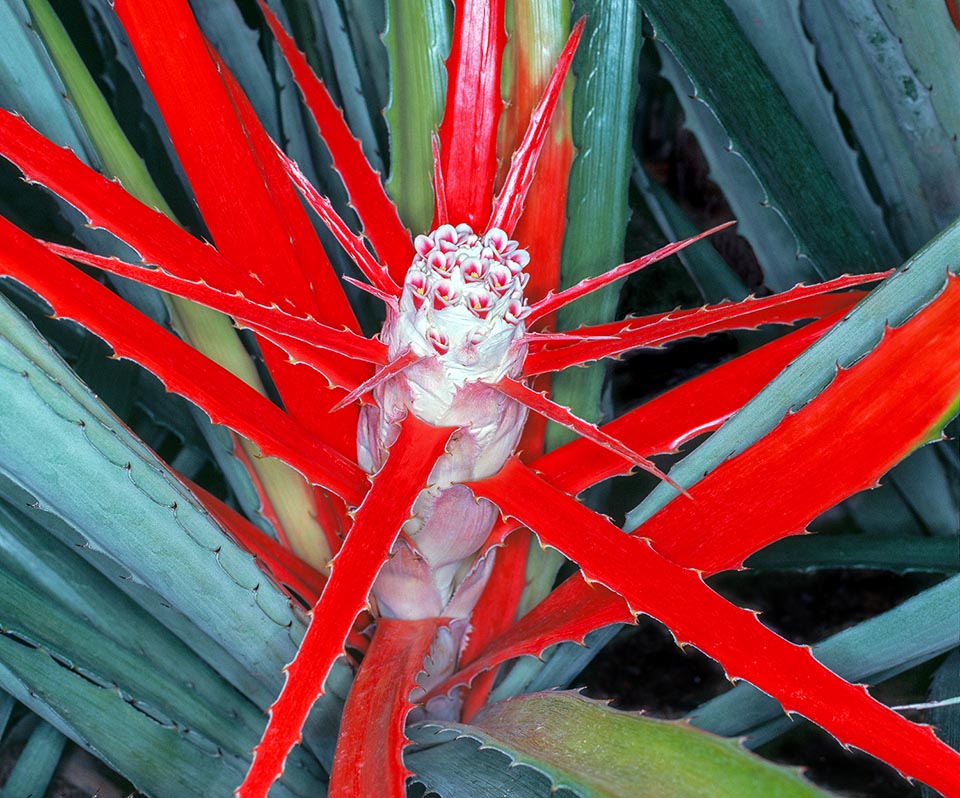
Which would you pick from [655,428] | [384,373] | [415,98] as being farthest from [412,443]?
[415,98]

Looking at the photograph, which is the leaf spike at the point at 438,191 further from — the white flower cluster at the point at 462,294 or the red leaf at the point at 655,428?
the red leaf at the point at 655,428

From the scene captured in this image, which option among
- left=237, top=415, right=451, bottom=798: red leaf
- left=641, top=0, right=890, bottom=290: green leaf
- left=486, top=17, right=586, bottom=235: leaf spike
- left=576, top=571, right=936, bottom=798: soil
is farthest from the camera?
left=576, top=571, right=936, bottom=798: soil

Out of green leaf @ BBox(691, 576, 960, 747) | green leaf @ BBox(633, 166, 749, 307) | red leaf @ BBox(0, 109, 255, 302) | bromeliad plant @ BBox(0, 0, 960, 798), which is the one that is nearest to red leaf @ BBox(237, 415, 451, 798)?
bromeliad plant @ BBox(0, 0, 960, 798)

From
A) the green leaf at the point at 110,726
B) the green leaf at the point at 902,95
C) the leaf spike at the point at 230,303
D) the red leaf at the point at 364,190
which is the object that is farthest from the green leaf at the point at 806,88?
the green leaf at the point at 110,726

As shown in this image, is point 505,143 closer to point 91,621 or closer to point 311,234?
point 311,234

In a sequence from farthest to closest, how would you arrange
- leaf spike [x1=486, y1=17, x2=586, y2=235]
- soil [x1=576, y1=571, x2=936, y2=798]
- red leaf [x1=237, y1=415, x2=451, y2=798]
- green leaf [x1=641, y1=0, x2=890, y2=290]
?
Answer: 1. soil [x1=576, y1=571, x2=936, y2=798]
2. green leaf [x1=641, y1=0, x2=890, y2=290]
3. leaf spike [x1=486, y1=17, x2=586, y2=235]
4. red leaf [x1=237, y1=415, x2=451, y2=798]

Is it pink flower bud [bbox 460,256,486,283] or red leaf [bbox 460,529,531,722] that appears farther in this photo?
red leaf [bbox 460,529,531,722]

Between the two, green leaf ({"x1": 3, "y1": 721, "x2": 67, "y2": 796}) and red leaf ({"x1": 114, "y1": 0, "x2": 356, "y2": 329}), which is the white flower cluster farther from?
green leaf ({"x1": 3, "y1": 721, "x2": 67, "y2": 796})
